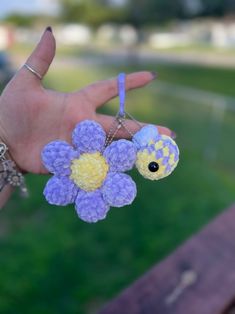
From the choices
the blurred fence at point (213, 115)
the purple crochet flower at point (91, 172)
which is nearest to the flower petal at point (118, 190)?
the purple crochet flower at point (91, 172)

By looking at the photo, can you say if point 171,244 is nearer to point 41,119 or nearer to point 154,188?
point 154,188

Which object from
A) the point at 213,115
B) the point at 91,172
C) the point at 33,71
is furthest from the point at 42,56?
the point at 213,115

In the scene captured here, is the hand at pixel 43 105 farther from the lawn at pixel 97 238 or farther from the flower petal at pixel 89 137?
the lawn at pixel 97 238

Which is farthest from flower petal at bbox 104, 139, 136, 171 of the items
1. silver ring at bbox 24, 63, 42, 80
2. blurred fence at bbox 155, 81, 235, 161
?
blurred fence at bbox 155, 81, 235, 161

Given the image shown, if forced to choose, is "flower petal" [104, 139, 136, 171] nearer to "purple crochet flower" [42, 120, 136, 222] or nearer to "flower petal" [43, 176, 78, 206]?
"purple crochet flower" [42, 120, 136, 222]

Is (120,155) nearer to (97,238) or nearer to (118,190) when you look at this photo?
(118,190)

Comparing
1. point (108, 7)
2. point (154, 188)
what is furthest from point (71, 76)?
point (108, 7)
